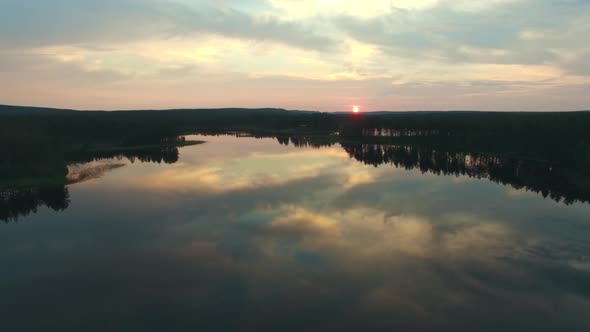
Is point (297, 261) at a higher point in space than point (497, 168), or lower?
lower

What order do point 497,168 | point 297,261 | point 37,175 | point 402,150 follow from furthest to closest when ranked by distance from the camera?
point 402,150, point 497,168, point 37,175, point 297,261

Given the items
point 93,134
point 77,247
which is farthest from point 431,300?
point 93,134

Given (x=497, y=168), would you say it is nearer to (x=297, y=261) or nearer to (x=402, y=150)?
(x=402, y=150)

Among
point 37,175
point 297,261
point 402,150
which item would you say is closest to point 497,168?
point 402,150

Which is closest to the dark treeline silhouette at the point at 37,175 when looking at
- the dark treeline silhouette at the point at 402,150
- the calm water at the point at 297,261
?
the dark treeline silhouette at the point at 402,150

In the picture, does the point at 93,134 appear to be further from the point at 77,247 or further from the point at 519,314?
the point at 519,314

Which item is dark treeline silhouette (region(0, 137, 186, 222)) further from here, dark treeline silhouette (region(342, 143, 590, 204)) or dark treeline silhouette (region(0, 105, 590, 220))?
dark treeline silhouette (region(342, 143, 590, 204))

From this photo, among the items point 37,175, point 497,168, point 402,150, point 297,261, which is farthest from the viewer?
point 402,150

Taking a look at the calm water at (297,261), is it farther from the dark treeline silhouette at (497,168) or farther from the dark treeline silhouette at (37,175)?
the dark treeline silhouette at (497,168)
